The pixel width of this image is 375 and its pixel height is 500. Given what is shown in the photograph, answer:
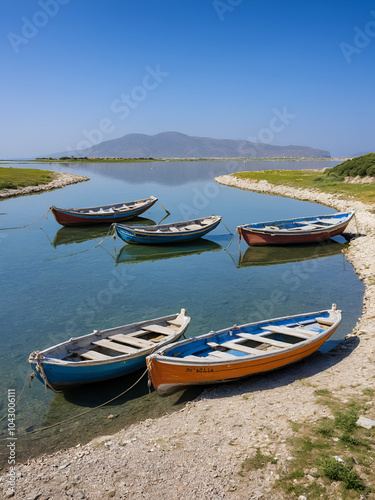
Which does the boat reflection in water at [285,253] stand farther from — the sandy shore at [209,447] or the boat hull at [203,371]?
the boat hull at [203,371]

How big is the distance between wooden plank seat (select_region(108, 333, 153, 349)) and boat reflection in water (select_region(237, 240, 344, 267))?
13820 millimetres

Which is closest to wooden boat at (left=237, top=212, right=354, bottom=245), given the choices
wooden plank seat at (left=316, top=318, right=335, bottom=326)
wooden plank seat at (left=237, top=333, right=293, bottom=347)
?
wooden plank seat at (left=316, top=318, right=335, bottom=326)

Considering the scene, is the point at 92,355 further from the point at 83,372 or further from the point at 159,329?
the point at 159,329

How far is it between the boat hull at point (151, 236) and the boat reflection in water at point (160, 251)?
428 mm

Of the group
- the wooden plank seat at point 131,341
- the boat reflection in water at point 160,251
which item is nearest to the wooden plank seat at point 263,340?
the wooden plank seat at point 131,341

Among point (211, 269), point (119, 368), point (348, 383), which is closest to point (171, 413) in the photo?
point (119, 368)

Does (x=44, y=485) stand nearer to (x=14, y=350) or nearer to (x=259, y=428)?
(x=259, y=428)

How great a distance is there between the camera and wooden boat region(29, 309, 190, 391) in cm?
1042

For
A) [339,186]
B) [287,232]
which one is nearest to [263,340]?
[287,232]

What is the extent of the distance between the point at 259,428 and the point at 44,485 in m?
4.68

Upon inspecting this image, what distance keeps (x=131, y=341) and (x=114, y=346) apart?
59cm

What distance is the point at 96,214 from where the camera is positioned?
3656 centimetres

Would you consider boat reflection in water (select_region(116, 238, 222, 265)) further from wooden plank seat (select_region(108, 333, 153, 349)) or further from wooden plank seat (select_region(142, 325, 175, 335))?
wooden plank seat (select_region(108, 333, 153, 349))

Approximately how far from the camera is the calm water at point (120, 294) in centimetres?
1069
